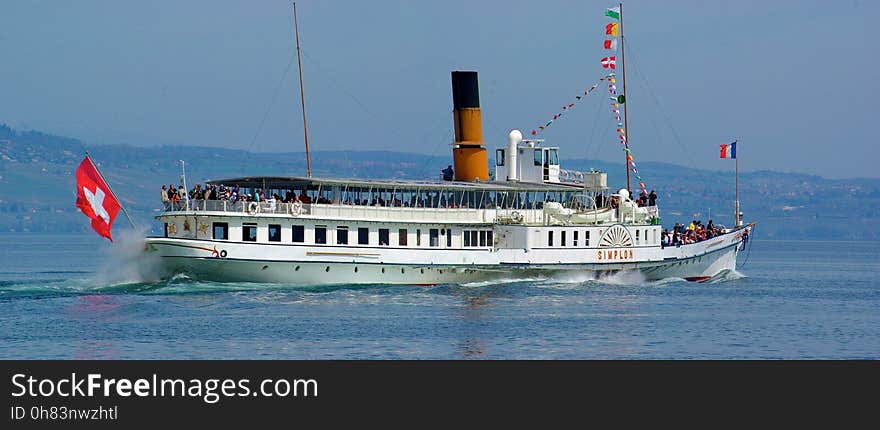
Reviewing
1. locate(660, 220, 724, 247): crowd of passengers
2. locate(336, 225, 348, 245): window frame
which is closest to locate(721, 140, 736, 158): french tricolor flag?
locate(660, 220, 724, 247): crowd of passengers

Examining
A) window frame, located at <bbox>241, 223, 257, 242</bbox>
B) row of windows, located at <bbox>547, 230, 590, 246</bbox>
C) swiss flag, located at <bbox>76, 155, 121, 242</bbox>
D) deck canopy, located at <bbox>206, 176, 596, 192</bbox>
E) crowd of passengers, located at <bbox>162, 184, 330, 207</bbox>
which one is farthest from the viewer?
row of windows, located at <bbox>547, 230, 590, 246</bbox>

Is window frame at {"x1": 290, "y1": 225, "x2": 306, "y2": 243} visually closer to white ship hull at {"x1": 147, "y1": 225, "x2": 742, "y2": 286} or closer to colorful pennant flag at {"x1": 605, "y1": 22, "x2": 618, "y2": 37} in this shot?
white ship hull at {"x1": 147, "y1": 225, "x2": 742, "y2": 286}

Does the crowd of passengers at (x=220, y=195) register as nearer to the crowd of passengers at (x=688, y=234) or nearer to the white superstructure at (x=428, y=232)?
the white superstructure at (x=428, y=232)

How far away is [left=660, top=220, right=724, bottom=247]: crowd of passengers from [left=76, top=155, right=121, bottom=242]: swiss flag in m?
28.4

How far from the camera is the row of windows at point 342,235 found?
2174 inches

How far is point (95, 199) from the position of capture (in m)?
54.2

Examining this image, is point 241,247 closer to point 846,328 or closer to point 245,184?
point 245,184

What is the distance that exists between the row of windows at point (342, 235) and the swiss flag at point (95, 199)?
4400 millimetres

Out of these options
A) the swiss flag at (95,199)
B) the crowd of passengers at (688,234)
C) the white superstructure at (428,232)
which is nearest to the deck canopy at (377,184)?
the white superstructure at (428,232)

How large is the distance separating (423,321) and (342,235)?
11.1 m

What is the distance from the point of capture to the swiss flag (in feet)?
176

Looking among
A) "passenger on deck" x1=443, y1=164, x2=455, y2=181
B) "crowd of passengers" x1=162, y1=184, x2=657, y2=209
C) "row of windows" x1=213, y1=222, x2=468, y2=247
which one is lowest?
"row of windows" x1=213, y1=222, x2=468, y2=247
